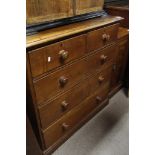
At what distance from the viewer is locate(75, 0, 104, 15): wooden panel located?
4.11 feet

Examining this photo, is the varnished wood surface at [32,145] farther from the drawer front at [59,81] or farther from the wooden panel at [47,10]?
the wooden panel at [47,10]

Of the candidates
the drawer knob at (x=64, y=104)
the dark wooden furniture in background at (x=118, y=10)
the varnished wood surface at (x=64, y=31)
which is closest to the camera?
the varnished wood surface at (x=64, y=31)

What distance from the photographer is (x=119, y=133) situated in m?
1.72

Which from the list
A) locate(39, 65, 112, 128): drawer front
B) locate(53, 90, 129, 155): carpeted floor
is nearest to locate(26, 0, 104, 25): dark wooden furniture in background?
locate(39, 65, 112, 128): drawer front

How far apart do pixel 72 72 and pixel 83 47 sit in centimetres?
21

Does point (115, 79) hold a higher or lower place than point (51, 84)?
lower

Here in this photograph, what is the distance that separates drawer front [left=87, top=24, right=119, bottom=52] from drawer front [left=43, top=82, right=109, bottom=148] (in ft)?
1.72

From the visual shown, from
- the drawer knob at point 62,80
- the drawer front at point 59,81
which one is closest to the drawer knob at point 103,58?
the drawer front at point 59,81

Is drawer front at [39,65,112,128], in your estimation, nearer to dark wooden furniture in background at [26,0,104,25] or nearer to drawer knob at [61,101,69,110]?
drawer knob at [61,101,69,110]

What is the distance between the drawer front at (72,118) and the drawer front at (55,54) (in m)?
0.54

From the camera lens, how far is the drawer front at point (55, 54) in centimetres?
98
